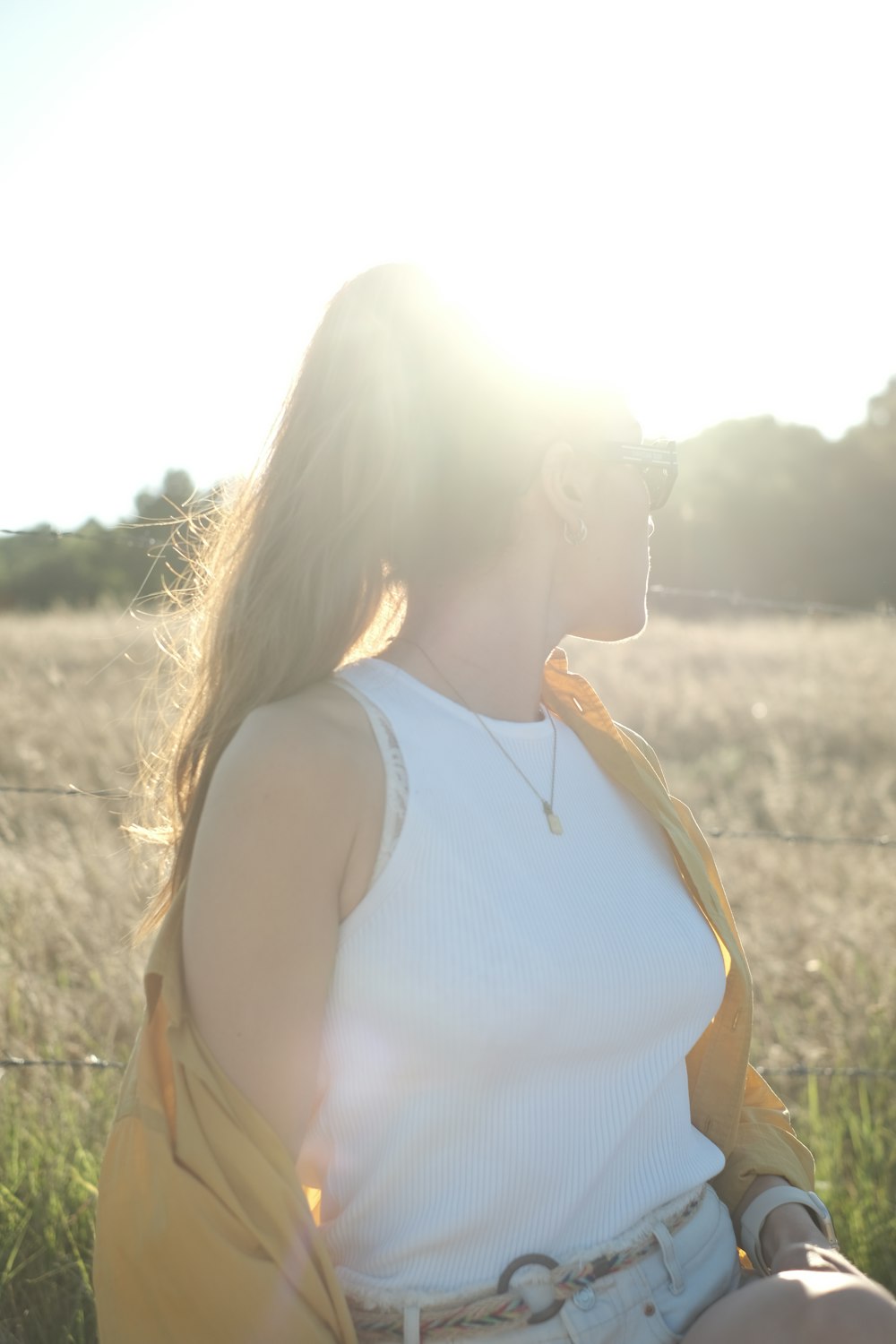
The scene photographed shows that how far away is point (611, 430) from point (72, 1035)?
6.88 ft

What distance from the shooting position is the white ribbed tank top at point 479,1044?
1.28 m

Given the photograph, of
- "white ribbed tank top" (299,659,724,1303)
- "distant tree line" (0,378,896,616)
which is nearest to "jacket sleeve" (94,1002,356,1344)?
"white ribbed tank top" (299,659,724,1303)

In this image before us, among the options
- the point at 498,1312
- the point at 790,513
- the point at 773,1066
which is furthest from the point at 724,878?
the point at 790,513

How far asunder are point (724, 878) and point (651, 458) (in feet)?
10.9

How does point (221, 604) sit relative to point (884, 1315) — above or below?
above

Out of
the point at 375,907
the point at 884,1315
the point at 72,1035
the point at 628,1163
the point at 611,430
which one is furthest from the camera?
the point at 72,1035

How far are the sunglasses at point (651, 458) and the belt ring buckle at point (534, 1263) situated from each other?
108 cm

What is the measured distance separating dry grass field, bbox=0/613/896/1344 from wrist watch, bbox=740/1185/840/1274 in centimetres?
94

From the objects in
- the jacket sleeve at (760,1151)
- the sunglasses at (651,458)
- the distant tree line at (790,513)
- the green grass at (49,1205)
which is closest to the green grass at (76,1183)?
the green grass at (49,1205)

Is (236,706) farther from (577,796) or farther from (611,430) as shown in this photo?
(611,430)

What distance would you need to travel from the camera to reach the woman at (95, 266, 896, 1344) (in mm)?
1231

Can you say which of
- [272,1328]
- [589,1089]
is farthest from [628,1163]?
[272,1328]

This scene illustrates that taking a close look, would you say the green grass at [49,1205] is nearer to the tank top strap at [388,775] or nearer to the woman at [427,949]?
the woman at [427,949]

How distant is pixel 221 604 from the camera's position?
5.04ft
